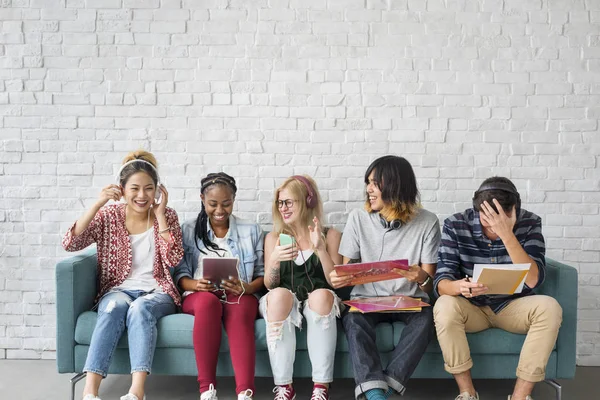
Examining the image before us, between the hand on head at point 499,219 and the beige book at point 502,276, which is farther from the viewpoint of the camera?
the hand on head at point 499,219

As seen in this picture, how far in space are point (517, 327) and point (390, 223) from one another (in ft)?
2.64

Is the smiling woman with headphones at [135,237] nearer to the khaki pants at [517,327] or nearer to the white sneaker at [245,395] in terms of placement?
the white sneaker at [245,395]

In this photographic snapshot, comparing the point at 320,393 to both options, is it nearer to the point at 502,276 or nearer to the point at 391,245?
the point at 391,245

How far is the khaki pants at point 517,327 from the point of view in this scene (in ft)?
8.95

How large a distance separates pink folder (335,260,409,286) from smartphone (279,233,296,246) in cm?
44

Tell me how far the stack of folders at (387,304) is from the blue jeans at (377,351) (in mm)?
41

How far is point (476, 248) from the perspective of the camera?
9.80 ft

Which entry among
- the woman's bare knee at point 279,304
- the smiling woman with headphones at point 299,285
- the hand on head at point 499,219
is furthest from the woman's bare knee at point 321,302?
the hand on head at point 499,219

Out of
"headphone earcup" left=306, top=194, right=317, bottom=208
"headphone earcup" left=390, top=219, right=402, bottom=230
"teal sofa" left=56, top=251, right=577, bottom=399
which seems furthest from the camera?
"headphone earcup" left=306, top=194, right=317, bottom=208

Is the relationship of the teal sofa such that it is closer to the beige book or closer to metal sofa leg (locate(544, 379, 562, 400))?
metal sofa leg (locate(544, 379, 562, 400))

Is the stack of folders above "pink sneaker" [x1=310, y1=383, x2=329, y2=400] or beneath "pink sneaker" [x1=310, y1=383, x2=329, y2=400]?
above

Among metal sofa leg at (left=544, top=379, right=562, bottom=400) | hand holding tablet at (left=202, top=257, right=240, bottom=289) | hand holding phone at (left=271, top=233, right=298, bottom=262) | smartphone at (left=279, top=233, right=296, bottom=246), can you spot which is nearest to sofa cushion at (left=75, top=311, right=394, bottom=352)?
hand holding tablet at (left=202, top=257, right=240, bottom=289)

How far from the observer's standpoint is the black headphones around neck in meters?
3.14

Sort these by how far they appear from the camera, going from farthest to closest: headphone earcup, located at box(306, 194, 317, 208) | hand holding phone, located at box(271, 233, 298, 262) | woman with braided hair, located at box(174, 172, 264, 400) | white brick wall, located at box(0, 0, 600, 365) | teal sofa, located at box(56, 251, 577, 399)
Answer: white brick wall, located at box(0, 0, 600, 365) → headphone earcup, located at box(306, 194, 317, 208) → hand holding phone, located at box(271, 233, 298, 262) → teal sofa, located at box(56, 251, 577, 399) → woman with braided hair, located at box(174, 172, 264, 400)
